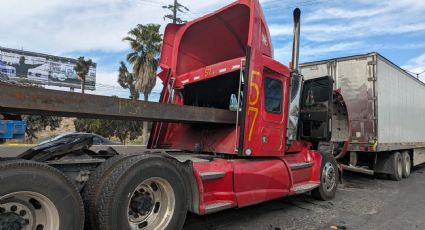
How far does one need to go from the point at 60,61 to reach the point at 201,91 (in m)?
63.7

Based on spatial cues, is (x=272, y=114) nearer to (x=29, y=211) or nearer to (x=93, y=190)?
(x=93, y=190)

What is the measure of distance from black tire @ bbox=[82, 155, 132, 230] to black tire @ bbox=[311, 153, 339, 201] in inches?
201

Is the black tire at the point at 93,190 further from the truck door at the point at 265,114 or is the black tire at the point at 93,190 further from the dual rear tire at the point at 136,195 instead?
the truck door at the point at 265,114

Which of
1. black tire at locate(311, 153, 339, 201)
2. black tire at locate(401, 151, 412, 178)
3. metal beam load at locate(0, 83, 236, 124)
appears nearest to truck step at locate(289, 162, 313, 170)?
black tire at locate(311, 153, 339, 201)

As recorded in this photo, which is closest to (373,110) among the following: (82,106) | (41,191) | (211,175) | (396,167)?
(396,167)

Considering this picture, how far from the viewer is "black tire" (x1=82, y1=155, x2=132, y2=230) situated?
396 cm

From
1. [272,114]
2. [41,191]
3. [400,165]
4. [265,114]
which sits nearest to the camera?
[41,191]

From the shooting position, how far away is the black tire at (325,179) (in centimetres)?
791

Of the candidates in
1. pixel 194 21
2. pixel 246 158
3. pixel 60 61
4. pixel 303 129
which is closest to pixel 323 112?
pixel 303 129

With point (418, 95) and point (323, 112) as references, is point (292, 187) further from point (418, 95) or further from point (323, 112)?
point (418, 95)

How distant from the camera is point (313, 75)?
1227 cm

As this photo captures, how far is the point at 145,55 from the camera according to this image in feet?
105

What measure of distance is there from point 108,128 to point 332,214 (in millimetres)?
28635

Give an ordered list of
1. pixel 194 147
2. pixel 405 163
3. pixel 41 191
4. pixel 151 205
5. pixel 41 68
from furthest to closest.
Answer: pixel 41 68 → pixel 405 163 → pixel 194 147 → pixel 151 205 → pixel 41 191
